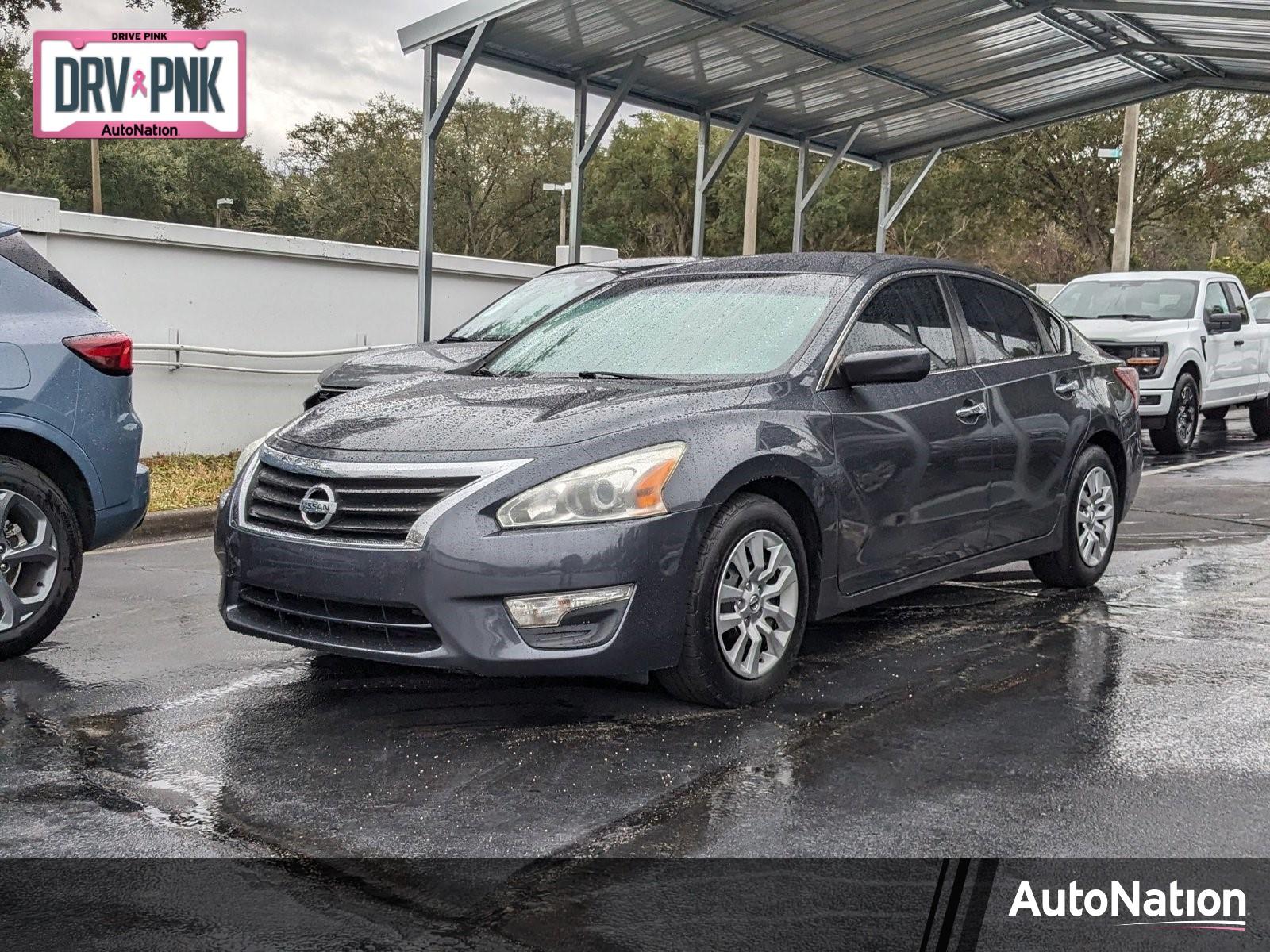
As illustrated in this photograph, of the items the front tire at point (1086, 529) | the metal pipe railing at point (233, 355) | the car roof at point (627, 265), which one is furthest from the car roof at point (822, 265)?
the metal pipe railing at point (233, 355)

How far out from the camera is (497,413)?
17.1 ft

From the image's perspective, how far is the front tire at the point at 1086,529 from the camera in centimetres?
720

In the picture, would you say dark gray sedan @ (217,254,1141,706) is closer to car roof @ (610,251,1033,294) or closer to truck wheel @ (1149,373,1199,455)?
car roof @ (610,251,1033,294)

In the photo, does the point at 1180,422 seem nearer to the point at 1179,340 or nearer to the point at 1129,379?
the point at 1179,340

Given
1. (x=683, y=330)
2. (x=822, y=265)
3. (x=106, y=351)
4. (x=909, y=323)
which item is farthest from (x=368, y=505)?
(x=909, y=323)

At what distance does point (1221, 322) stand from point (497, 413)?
12.0 m

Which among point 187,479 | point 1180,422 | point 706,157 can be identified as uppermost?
point 706,157

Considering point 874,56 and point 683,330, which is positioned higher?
point 874,56

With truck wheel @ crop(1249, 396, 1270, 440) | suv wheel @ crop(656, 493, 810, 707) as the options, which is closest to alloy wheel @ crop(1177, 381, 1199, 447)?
truck wheel @ crop(1249, 396, 1270, 440)

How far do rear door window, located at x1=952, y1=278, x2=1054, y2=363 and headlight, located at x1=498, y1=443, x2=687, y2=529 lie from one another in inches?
92.5

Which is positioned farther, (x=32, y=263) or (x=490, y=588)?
(x=32, y=263)

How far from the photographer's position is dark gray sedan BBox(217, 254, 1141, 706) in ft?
15.5

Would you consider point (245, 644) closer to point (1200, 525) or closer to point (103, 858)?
point (103, 858)

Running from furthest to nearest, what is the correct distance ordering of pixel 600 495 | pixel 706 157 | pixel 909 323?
pixel 706 157, pixel 909 323, pixel 600 495
